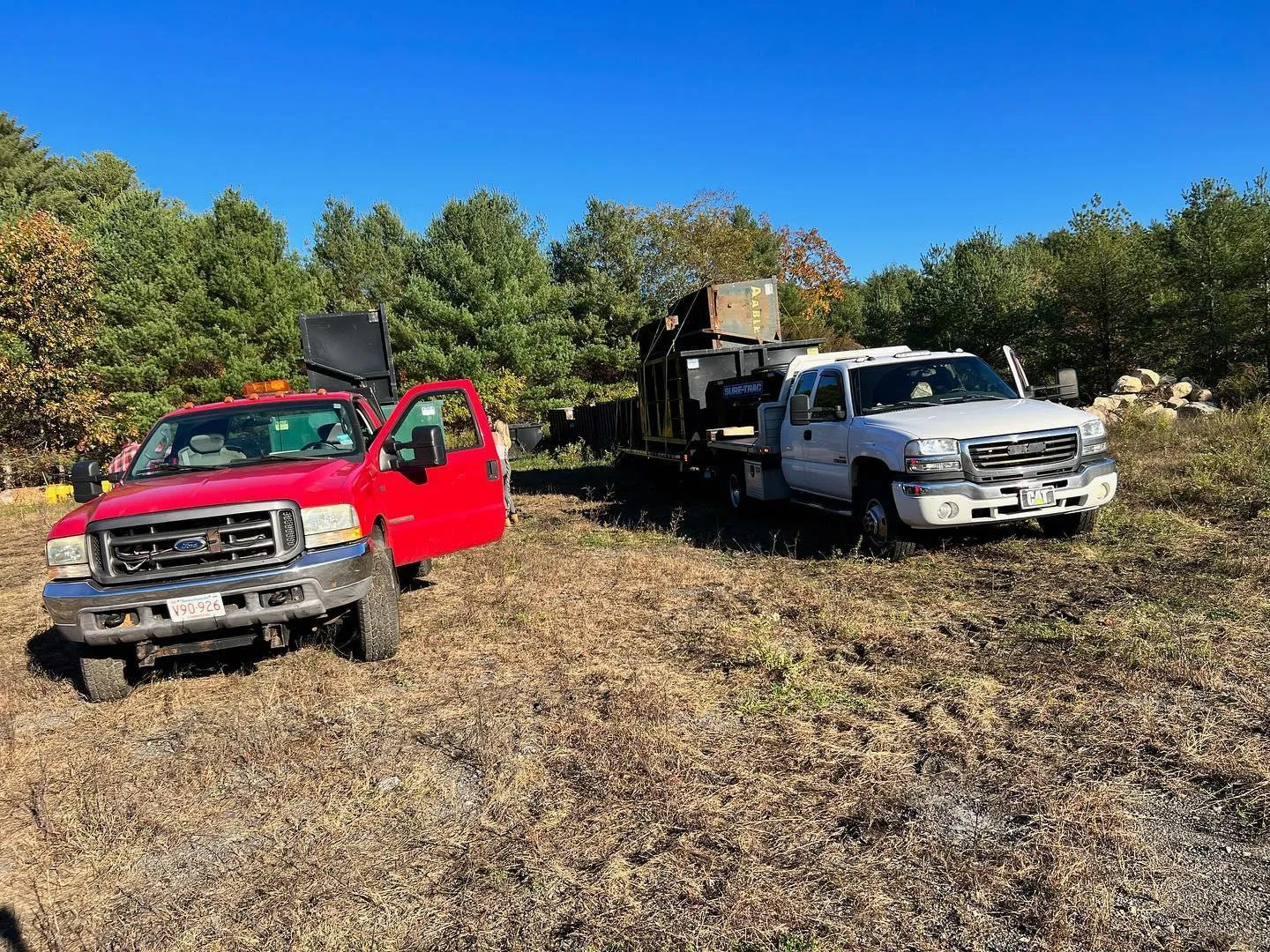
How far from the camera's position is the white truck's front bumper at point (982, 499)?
6500mm

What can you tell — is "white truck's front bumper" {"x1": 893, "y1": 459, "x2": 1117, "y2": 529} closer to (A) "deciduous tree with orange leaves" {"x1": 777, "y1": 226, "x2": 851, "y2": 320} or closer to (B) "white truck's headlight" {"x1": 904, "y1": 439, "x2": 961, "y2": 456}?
(B) "white truck's headlight" {"x1": 904, "y1": 439, "x2": 961, "y2": 456}

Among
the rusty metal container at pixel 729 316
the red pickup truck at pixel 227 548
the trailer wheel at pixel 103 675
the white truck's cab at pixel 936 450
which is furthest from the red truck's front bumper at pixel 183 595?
the rusty metal container at pixel 729 316

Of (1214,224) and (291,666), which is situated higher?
(1214,224)

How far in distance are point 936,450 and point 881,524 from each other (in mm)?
909

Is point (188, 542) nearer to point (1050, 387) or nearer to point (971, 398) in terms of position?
point (971, 398)

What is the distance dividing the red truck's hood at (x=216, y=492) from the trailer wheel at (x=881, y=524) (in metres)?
4.42

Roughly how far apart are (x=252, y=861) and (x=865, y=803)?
2.35 m

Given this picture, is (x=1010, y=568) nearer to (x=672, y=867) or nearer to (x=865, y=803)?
(x=865, y=803)

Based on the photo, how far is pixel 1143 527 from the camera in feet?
24.2

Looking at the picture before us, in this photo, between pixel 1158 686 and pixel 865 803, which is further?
pixel 1158 686

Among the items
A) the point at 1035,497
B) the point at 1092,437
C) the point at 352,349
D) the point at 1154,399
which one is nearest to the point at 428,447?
the point at 1035,497

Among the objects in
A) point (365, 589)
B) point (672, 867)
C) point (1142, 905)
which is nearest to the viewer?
point (1142, 905)

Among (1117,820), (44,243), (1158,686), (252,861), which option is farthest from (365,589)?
(44,243)

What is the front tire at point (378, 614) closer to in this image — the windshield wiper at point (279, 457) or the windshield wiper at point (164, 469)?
the windshield wiper at point (279, 457)
